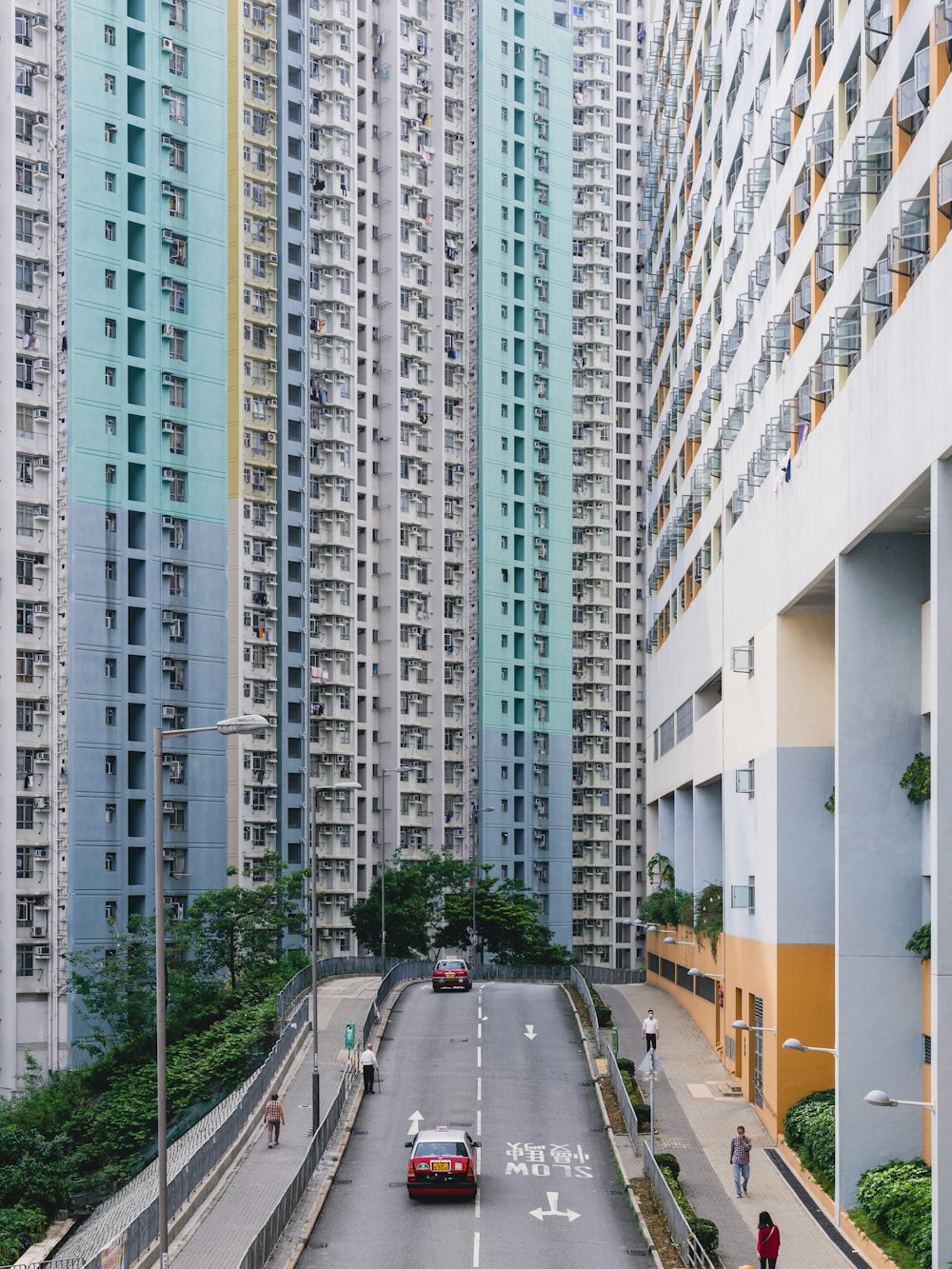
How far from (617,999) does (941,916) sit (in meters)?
45.4

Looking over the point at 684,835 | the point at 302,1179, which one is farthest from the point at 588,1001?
the point at 302,1179

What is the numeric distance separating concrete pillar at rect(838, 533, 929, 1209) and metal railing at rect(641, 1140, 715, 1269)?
3.93 metres

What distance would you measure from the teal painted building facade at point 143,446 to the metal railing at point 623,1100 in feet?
113

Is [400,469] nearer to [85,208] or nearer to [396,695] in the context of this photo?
[396,695]

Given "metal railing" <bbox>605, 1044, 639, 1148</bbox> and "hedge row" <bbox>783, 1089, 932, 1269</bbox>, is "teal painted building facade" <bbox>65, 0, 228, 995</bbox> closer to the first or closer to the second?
"metal railing" <bbox>605, 1044, 639, 1148</bbox>

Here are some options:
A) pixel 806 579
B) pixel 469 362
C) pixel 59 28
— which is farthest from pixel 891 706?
pixel 469 362

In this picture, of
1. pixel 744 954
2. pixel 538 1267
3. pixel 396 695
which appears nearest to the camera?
pixel 538 1267

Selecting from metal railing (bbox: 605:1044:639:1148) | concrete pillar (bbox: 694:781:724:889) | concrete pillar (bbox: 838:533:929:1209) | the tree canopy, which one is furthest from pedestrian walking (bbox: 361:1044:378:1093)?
the tree canopy

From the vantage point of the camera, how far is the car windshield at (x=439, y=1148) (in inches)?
1419

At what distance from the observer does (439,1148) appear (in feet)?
119

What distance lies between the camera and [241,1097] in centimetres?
4206

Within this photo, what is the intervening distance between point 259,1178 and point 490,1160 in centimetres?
580

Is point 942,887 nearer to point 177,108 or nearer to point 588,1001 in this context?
point 588,1001

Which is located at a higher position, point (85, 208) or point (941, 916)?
point (85, 208)
